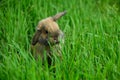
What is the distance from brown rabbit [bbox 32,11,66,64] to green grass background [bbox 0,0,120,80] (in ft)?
0.33

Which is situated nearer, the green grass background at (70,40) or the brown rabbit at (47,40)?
the green grass background at (70,40)

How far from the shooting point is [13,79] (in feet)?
11.2

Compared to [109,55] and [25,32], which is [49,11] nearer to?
[25,32]

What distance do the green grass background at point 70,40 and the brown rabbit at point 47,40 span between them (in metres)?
0.10

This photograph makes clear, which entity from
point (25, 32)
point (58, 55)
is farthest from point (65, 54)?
point (25, 32)

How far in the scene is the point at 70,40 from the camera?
4211mm

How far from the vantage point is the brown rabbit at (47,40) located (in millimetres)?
3865

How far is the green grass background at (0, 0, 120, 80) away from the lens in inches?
138

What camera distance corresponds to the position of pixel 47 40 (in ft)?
12.8

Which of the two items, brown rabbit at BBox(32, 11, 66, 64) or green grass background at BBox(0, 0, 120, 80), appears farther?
brown rabbit at BBox(32, 11, 66, 64)

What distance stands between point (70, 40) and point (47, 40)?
0.39 m

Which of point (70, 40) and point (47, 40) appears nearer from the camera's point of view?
point (47, 40)

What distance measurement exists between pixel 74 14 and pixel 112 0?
1167 mm

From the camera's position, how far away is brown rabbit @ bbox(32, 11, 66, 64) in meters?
3.87
